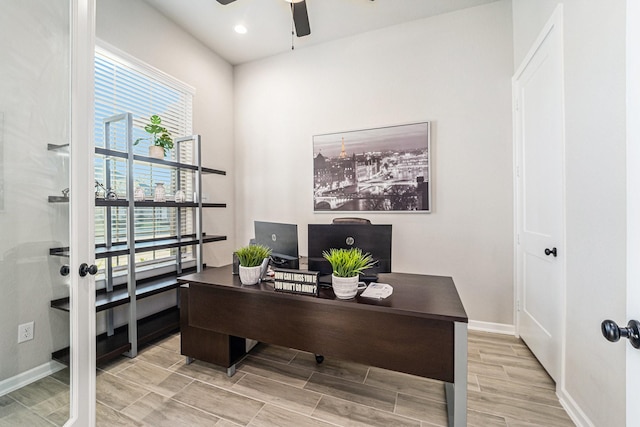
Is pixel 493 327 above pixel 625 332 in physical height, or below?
below

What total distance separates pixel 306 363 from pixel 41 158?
222cm

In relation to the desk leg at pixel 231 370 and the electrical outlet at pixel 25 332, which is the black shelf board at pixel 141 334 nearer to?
the electrical outlet at pixel 25 332

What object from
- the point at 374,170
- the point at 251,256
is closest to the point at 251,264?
the point at 251,256

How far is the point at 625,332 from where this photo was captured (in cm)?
62

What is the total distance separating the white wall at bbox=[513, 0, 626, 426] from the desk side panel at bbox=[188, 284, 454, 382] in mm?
786

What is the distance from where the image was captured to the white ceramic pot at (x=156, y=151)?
2.66 meters

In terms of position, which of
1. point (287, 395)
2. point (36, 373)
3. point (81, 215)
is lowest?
point (287, 395)

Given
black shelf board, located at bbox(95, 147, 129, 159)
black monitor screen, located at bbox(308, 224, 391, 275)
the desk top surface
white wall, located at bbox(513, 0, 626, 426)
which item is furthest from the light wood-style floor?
black shelf board, located at bbox(95, 147, 129, 159)

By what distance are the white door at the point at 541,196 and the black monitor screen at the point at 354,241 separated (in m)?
1.18

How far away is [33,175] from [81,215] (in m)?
0.32

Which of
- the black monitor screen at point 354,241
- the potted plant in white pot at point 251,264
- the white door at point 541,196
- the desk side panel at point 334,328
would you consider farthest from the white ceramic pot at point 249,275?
the white door at point 541,196

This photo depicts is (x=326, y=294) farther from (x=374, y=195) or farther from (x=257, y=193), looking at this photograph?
(x=257, y=193)

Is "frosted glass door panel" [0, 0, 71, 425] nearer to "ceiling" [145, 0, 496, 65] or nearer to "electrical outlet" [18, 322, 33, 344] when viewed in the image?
"electrical outlet" [18, 322, 33, 344]

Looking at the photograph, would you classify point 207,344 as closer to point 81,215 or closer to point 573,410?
point 81,215
